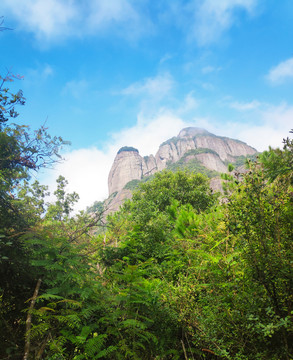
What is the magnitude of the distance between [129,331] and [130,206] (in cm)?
1286

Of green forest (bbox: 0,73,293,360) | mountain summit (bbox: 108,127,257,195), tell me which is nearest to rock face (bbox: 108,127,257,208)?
mountain summit (bbox: 108,127,257,195)

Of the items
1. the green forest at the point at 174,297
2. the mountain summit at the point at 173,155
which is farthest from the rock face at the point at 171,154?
the green forest at the point at 174,297

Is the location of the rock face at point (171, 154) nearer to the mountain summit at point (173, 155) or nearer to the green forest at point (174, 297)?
the mountain summit at point (173, 155)

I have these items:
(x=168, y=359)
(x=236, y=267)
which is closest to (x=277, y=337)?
(x=236, y=267)

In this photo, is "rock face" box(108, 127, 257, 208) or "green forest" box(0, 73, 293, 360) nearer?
"green forest" box(0, 73, 293, 360)

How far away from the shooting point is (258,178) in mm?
2111

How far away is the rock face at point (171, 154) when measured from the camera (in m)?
114

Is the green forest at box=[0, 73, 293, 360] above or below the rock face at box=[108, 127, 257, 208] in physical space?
below

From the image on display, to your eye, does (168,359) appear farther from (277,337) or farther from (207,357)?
(277,337)

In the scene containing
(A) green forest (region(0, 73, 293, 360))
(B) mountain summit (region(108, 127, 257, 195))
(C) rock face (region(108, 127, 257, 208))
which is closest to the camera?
(A) green forest (region(0, 73, 293, 360))

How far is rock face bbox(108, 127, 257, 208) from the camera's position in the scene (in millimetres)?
113575

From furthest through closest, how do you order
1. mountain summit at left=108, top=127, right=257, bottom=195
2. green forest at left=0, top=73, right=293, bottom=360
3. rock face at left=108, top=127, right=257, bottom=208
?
rock face at left=108, top=127, right=257, bottom=208, mountain summit at left=108, top=127, right=257, bottom=195, green forest at left=0, top=73, right=293, bottom=360

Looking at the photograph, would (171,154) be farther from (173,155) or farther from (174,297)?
(174,297)

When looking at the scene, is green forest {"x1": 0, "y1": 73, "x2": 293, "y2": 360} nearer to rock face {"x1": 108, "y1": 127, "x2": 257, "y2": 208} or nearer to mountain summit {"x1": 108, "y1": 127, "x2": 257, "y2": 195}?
mountain summit {"x1": 108, "y1": 127, "x2": 257, "y2": 195}
